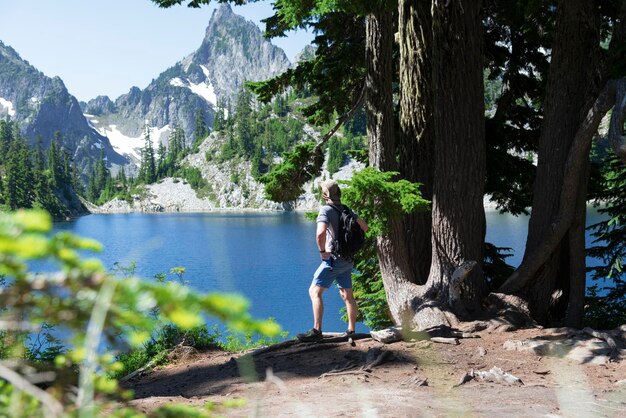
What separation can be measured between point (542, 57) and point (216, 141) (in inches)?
7151

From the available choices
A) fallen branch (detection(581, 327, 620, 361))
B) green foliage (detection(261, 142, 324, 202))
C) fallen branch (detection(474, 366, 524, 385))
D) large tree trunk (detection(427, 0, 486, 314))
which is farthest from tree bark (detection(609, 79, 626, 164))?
green foliage (detection(261, 142, 324, 202))

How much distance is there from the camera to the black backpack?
630 centimetres

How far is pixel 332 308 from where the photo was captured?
25609 millimetres

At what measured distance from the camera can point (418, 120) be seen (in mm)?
8406

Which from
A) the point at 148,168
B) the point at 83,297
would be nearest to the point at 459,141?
the point at 83,297

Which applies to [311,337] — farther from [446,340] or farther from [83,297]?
[83,297]

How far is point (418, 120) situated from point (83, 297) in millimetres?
7687

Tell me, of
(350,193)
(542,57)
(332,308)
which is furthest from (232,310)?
(332,308)

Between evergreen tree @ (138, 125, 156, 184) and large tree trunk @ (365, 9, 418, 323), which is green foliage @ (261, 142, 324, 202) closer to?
large tree trunk @ (365, 9, 418, 323)

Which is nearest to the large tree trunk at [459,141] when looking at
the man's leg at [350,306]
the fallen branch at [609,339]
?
the man's leg at [350,306]

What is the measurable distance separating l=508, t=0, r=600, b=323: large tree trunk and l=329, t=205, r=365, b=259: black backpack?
261 centimetres

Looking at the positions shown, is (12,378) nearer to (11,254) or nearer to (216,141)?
(11,254)

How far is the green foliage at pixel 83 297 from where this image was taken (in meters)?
1.01

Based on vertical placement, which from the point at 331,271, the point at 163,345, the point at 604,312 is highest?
the point at 331,271
